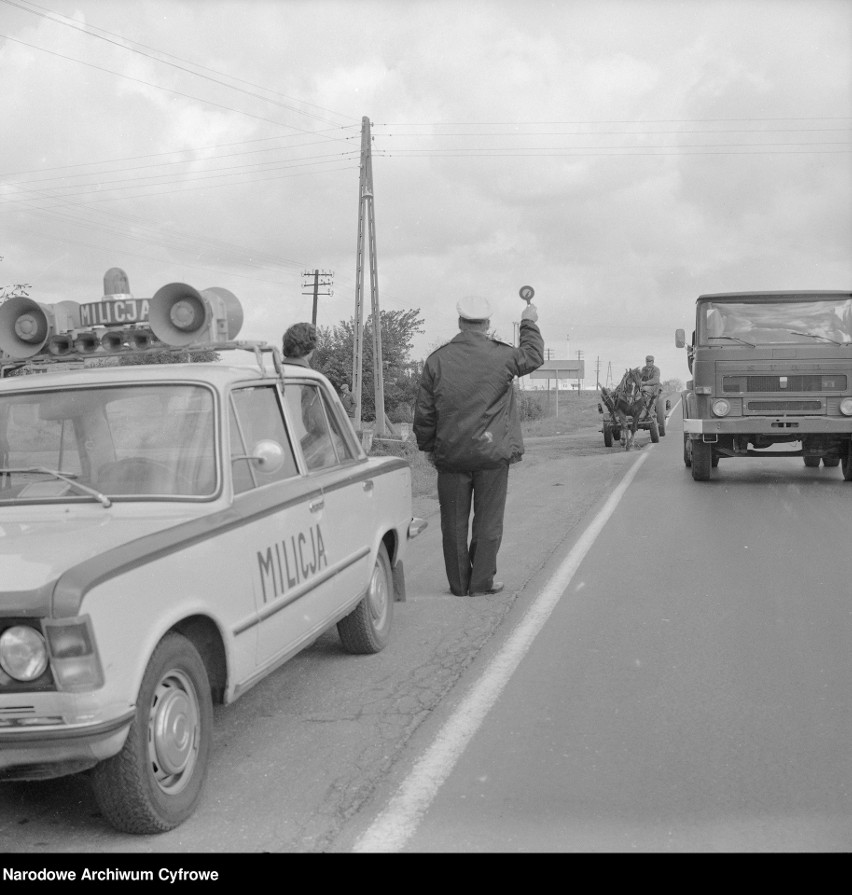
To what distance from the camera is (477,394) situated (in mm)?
7184

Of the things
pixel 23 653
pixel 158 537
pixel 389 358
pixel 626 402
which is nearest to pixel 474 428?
pixel 158 537

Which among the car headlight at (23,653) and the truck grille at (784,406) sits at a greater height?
the truck grille at (784,406)

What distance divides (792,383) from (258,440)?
11.0 m

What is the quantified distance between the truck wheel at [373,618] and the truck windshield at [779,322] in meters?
9.54

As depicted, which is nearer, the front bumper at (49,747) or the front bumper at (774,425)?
the front bumper at (49,747)

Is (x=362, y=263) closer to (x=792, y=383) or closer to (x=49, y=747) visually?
(x=792, y=383)

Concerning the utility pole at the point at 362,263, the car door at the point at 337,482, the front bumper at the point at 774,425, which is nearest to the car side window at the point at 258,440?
the car door at the point at 337,482

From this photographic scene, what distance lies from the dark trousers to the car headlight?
172 inches

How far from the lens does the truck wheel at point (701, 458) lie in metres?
14.8

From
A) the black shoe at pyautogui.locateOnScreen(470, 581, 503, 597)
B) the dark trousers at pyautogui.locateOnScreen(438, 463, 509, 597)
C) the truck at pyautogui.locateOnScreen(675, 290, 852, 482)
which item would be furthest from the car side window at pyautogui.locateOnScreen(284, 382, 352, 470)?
the truck at pyautogui.locateOnScreen(675, 290, 852, 482)

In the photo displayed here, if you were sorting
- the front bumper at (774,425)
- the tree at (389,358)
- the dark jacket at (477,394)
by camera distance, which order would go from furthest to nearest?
the tree at (389,358)
the front bumper at (774,425)
the dark jacket at (477,394)

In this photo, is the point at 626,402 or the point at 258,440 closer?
the point at 258,440

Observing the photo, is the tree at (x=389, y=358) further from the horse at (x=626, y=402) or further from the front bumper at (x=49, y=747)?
the front bumper at (x=49, y=747)

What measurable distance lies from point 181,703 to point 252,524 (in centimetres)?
78
